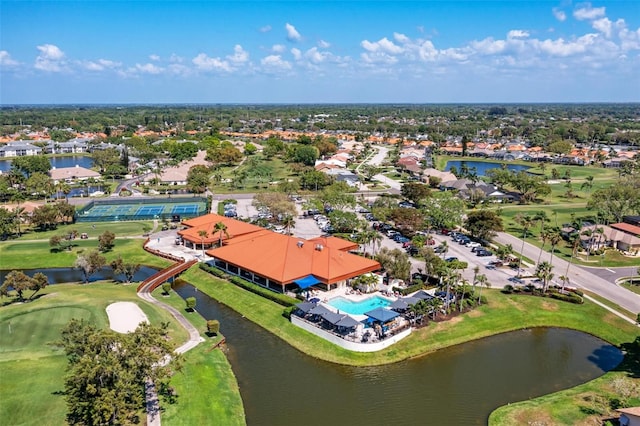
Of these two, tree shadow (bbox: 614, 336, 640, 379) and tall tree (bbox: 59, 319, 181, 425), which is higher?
tall tree (bbox: 59, 319, 181, 425)

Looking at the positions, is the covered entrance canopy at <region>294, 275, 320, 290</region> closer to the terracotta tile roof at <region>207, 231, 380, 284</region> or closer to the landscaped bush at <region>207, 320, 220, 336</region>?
the terracotta tile roof at <region>207, 231, 380, 284</region>

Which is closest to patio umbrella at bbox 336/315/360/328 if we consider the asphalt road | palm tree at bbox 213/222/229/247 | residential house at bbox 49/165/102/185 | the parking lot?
the parking lot

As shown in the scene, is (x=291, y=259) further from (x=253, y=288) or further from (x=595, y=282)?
(x=595, y=282)

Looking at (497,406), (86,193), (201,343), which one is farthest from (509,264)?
(86,193)

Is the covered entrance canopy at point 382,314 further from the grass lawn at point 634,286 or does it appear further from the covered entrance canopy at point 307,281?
the grass lawn at point 634,286

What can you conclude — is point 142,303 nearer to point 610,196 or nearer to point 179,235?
point 179,235

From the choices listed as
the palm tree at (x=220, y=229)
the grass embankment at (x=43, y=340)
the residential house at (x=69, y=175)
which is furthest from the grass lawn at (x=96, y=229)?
the residential house at (x=69, y=175)
